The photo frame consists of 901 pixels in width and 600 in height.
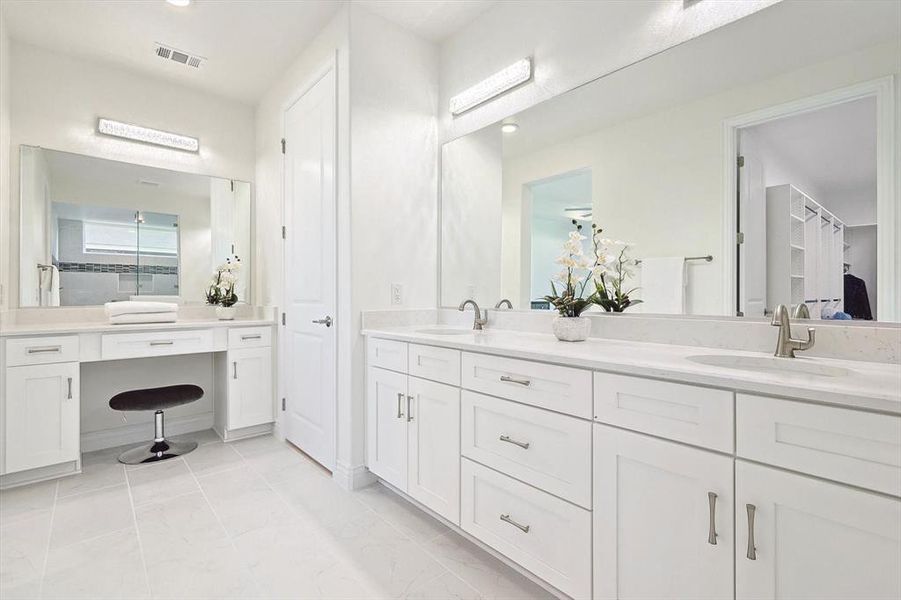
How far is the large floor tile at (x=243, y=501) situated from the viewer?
2.12 meters

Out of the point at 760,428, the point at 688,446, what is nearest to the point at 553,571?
the point at 688,446

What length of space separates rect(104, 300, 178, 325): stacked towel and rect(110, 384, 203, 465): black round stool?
481mm

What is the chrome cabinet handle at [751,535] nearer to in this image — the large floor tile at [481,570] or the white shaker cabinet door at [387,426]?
the large floor tile at [481,570]

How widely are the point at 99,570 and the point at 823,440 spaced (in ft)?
8.14

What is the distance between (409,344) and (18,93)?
3.09 metres

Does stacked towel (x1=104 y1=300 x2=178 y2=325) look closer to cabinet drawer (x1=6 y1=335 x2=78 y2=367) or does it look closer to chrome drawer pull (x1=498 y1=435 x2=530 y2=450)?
cabinet drawer (x1=6 y1=335 x2=78 y2=367)

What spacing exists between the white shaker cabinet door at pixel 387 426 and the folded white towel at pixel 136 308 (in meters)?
1.72

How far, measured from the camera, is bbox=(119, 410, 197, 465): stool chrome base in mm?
2891

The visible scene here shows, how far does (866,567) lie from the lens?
897mm

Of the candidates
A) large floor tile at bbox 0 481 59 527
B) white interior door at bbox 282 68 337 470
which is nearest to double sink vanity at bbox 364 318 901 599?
white interior door at bbox 282 68 337 470

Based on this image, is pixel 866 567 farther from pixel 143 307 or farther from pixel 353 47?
pixel 143 307

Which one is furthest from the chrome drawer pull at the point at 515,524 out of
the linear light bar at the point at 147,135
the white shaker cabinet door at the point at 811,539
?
the linear light bar at the point at 147,135

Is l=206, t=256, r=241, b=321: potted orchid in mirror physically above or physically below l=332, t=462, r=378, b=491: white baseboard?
above

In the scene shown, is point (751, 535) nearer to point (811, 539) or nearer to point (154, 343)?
point (811, 539)
